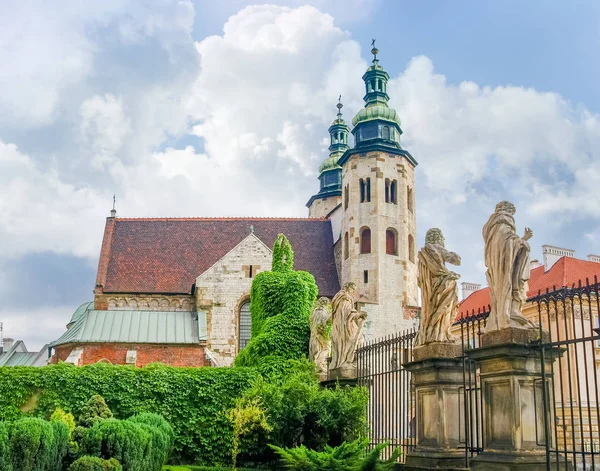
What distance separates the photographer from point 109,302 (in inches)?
1496

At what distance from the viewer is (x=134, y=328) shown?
114 ft

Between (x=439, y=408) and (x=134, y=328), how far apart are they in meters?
26.1

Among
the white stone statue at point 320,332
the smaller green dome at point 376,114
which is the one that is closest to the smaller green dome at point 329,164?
the smaller green dome at point 376,114

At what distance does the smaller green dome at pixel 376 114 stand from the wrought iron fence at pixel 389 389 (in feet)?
89.4

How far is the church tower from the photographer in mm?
56550

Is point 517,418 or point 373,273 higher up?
point 373,273

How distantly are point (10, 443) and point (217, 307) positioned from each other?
26.7 meters

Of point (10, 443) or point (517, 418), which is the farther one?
point (10, 443)

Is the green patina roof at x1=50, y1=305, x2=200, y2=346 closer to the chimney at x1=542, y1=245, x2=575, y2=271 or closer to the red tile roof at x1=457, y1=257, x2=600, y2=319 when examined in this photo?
the red tile roof at x1=457, y1=257, x2=600, y2=319

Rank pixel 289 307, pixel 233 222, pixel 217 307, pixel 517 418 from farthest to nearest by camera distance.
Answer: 1. pixel 233 222
2. pixel 217 307
3. pixel 289 307
4. pixel 517 418

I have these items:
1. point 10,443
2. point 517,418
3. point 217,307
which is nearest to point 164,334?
point 217,307

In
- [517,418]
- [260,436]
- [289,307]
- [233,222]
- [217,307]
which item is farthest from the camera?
[233,222]

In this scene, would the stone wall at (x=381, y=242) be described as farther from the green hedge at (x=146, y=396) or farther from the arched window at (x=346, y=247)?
the green hedge at (x=146, y=396)

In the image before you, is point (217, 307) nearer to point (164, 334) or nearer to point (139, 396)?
point (164, 334)
